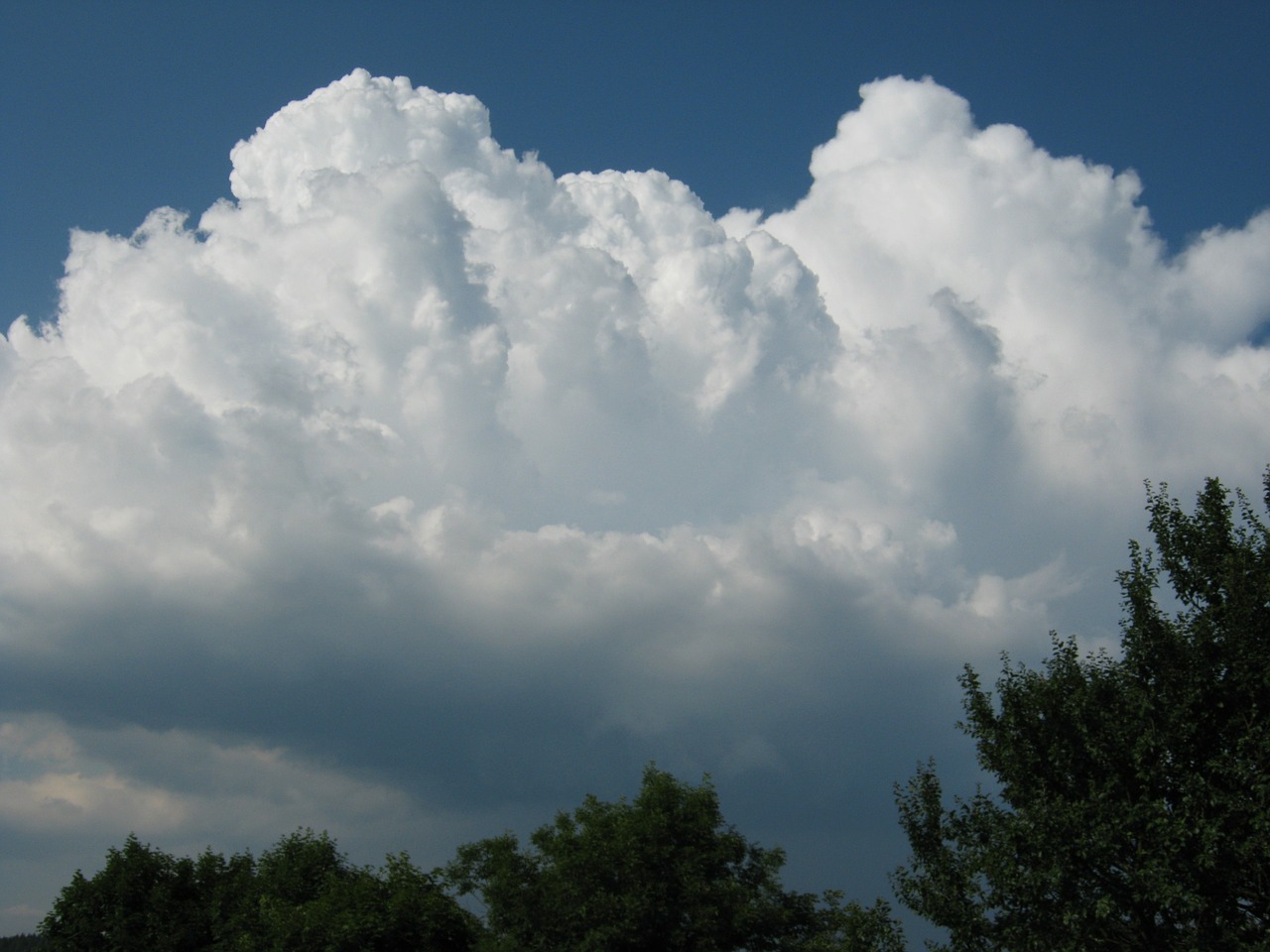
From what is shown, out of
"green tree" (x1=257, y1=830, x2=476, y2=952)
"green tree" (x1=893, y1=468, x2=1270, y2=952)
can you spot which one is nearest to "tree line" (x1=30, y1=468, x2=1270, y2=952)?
"green tree" (x1=893, y1=468, x2=1270, y2=952)

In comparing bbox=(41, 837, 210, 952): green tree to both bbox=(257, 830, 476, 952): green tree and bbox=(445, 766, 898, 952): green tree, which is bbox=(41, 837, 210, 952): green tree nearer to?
bbox=(257, 830, 476, 952): green tree

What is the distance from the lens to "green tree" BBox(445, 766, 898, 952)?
5022 centimetres

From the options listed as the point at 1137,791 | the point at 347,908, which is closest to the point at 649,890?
the point at 347,908

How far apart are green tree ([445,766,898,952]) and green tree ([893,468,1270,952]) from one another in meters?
21.6

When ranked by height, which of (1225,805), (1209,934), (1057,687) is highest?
(1057,687)

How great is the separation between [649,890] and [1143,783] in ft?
94.2

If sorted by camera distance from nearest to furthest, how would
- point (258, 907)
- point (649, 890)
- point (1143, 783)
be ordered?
point (1143, 783) < point (649, 890) < point (258, 907)

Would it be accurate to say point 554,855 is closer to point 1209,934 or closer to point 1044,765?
point 1044,765

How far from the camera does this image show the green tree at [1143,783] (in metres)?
25.8

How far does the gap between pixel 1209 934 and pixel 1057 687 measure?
6982 millimetres

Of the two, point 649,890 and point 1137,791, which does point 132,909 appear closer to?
point 649,890

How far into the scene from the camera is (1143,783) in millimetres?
27641

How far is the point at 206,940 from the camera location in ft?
209

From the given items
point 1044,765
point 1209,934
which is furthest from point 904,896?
point 1209,934
